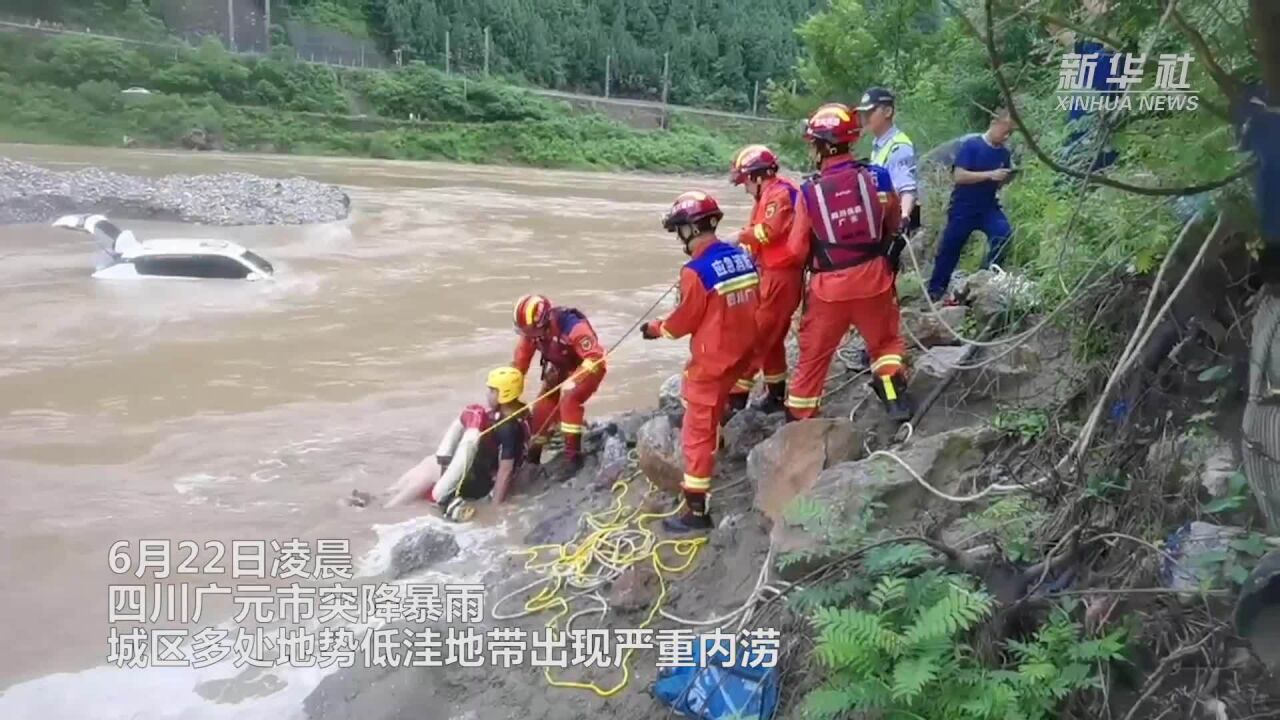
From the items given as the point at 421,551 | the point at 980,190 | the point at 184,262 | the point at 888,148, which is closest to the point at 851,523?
the point at 888,148

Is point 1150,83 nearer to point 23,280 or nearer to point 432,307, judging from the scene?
point 432,307

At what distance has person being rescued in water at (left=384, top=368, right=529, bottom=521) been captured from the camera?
6535 millimetres

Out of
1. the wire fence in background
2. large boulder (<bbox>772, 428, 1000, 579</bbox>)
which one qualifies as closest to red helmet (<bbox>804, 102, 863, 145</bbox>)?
large boulder (<bbox>772, 428, 1000, 579</bbox>)

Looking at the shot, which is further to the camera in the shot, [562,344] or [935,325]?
[562,344]

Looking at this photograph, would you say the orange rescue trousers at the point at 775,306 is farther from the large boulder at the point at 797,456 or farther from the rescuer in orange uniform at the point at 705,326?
the large boulder at the point at 797,456

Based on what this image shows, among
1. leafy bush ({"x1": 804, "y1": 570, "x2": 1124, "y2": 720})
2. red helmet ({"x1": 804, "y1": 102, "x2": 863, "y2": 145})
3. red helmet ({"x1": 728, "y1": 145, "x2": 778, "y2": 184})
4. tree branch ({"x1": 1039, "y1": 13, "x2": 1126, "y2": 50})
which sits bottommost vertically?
leafy bush ({"x1": 804, "y1": 570, "x2": 1124, "y2": 720})

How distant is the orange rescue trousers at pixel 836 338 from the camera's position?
490cm

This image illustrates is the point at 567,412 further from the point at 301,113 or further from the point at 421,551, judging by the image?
the point at 301,113

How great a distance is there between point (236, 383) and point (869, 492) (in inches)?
305

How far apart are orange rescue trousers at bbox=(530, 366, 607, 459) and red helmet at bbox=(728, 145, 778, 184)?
5.07 ft

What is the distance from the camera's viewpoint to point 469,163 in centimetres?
4300

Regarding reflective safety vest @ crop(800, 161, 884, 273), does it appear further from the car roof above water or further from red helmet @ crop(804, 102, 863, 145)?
the car roof above water

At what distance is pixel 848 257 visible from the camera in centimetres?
489

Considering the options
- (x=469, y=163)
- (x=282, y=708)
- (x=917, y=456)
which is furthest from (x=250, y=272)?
(x=469, y=163)
